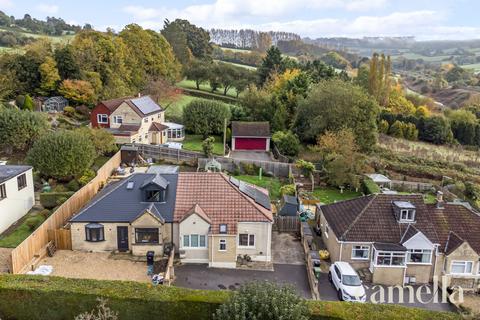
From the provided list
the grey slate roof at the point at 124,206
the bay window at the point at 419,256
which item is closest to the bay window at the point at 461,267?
the bay window at the point at 419,256

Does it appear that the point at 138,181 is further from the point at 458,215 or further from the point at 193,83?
the point at 193,83

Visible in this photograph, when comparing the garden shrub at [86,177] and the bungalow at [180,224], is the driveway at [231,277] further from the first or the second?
the garden shrub at [86,177]

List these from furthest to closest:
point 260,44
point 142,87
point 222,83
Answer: point 260,44 < point 222,83 < point 142,87

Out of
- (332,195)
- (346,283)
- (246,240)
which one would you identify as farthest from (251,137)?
(346,283)

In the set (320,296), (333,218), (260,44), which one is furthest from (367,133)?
(260,44)

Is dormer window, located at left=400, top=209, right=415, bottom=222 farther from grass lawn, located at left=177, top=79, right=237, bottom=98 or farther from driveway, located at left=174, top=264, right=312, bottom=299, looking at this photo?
grass lawn, located at left=177, top=79, right=237, bottom=98

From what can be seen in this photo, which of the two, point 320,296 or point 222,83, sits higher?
point 222,83

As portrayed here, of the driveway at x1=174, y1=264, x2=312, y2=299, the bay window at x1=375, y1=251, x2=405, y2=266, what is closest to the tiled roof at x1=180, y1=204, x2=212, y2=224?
the driveway at x1=174, y1=264, x2=312, y2=299
